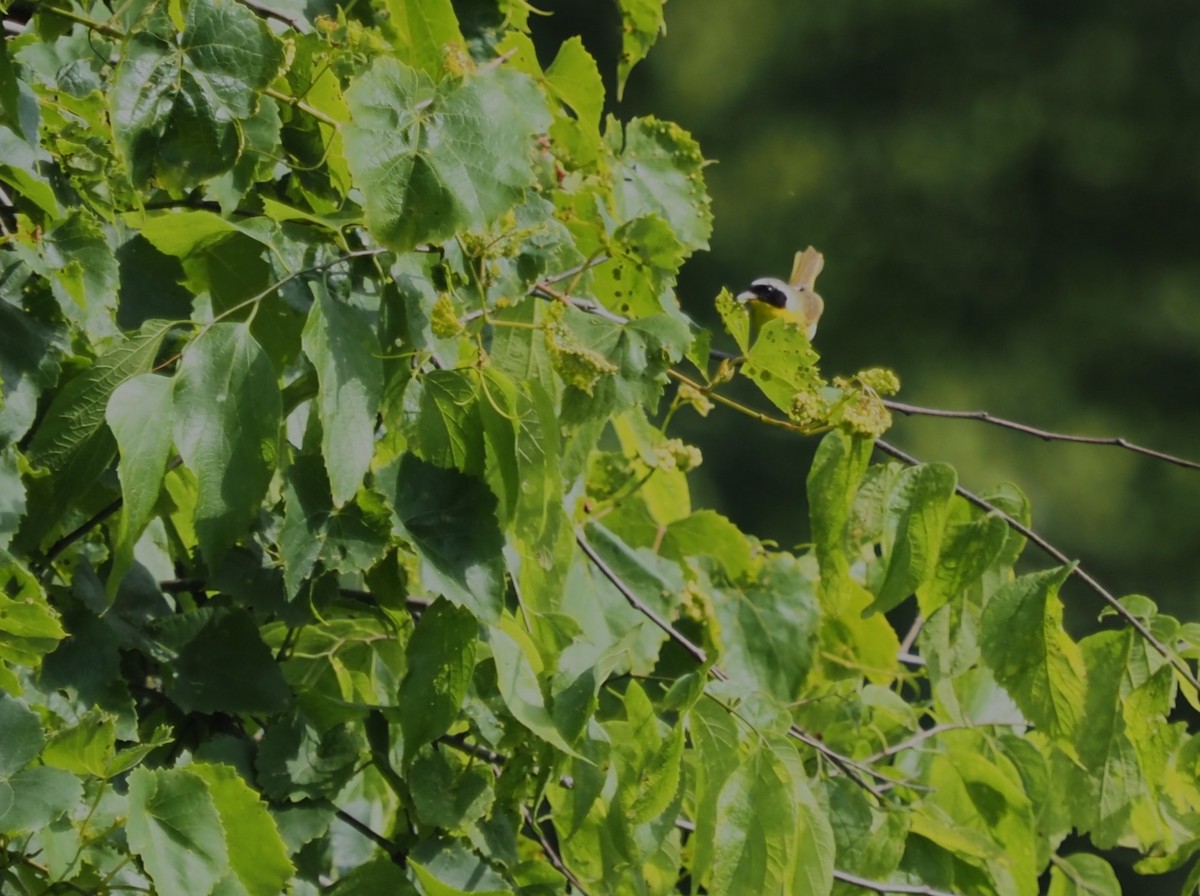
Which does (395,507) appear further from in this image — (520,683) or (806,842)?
(806,842)

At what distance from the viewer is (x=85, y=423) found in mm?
698

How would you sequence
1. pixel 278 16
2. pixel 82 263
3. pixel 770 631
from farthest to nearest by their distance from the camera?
pixel 770 631
pixel 278 16
pixel 82 263

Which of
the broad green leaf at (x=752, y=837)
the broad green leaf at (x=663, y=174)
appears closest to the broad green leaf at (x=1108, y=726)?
the broad green leaf at (x=752, y=837)

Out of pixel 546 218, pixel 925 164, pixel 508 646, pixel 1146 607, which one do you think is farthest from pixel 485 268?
pixel 925 164

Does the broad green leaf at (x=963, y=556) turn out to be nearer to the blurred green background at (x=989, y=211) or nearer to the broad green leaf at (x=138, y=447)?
the broad green leaf at (x=138, y=447)

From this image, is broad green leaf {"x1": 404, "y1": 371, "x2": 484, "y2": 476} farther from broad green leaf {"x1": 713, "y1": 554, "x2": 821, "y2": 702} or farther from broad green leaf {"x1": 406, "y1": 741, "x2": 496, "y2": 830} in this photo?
broad green leaf {"x1": 713, "y1": 554, "x2": 821, "y2": 702}

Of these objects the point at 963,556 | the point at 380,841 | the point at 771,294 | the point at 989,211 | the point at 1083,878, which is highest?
the point at 963,556

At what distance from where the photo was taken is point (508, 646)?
2.55ft

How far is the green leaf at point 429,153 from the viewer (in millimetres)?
652

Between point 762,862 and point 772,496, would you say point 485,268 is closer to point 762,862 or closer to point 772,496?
point 762,862

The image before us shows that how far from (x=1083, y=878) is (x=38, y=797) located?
769 millimetres

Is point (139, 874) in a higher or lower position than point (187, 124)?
lower

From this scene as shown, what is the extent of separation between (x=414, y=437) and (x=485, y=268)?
8 cm

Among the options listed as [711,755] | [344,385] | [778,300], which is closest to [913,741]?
[711,755]
